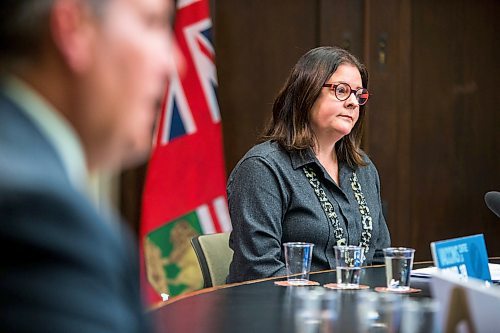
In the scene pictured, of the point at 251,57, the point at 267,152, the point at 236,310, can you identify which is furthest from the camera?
the point at 251,57

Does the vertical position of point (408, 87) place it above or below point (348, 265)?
above

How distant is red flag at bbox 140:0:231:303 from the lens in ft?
13.1

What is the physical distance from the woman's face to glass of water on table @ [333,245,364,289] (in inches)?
39.7

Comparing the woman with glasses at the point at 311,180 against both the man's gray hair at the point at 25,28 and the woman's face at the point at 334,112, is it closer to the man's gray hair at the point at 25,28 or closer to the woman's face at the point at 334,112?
the woman's face at the point at 334,112

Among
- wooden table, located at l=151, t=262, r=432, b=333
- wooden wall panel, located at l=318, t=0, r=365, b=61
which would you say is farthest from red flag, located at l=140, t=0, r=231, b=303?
wooden table, located at l=151, t=262, r=432, b=333

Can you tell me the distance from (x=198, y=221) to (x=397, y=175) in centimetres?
144

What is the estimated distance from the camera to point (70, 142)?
71cm

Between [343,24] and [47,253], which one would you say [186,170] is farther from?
[47,253]

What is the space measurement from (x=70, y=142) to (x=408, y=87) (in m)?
4.43

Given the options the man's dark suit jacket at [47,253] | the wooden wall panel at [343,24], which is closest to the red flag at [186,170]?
the wooden wall panel at [343,24]

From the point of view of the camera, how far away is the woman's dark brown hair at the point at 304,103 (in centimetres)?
293

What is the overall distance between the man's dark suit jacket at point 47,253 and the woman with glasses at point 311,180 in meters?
1.91

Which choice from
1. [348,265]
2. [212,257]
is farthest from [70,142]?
[212,257]

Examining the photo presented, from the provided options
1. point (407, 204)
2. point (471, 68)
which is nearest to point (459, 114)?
point (471, 68)
